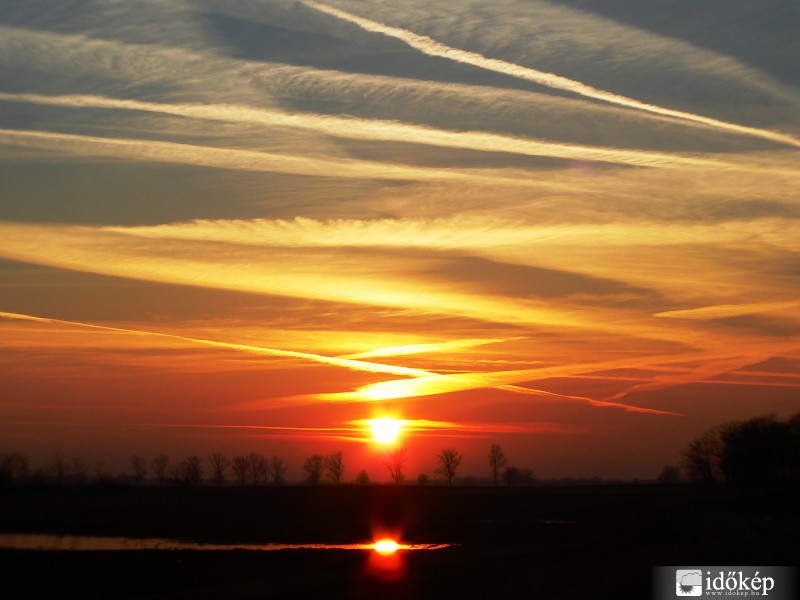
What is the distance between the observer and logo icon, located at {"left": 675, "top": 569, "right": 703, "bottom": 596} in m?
33.5

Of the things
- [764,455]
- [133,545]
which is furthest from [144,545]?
[764,455]

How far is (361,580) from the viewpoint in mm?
42469

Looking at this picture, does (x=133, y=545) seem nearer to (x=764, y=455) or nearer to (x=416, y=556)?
(x=416, y=556)

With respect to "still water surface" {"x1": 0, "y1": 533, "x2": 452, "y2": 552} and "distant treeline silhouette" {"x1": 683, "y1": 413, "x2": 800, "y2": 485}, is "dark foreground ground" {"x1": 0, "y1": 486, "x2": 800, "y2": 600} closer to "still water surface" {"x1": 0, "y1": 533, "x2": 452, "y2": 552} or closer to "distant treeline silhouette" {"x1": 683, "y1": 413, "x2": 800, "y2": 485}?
"still water surface" {"x1": 0, "y1": 533, "x2": 452, "y2": 552}

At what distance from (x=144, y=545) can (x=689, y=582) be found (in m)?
43.1

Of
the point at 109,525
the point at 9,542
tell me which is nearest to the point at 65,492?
the point at 109,525

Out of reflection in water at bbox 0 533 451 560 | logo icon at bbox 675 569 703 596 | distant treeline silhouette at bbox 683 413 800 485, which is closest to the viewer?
logo icon at bbox 675 569 703 596

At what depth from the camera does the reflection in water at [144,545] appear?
61812 millimetres

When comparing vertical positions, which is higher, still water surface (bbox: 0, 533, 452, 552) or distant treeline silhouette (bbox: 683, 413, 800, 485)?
distant treeline silhouette (bbox: 683, 413, 800, 485)

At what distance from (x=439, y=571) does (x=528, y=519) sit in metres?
46.7

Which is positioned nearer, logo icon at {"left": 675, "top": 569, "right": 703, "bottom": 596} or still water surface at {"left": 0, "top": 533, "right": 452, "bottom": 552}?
logo icon at {"left": 675, "top": 569, "right": 703, "bottom": 596}

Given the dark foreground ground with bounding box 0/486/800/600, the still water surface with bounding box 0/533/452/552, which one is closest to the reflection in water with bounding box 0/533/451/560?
the still water surface with bounding box 0/533/452/552

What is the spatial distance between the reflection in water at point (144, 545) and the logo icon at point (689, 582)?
23924 mm

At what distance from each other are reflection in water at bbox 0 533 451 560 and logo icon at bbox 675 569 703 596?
2392cm
